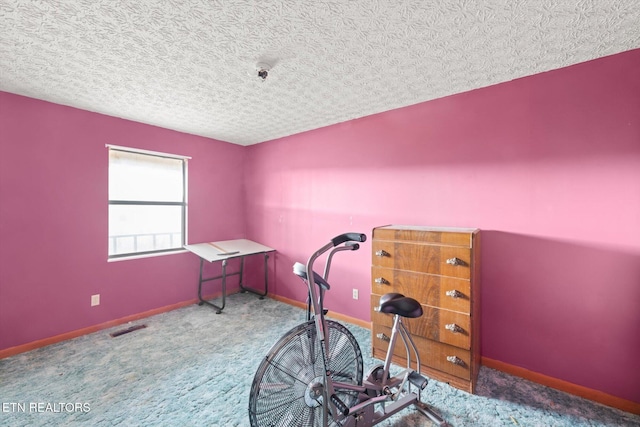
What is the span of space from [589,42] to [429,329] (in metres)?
2.23

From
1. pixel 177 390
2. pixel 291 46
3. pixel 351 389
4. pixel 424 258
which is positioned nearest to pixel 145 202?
pixel 177 390

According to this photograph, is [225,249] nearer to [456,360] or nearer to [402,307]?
[402,307]

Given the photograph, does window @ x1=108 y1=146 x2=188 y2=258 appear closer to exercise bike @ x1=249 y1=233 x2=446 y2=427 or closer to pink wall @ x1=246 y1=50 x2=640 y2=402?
pink wall @ x1=246 y1=50 x2=640 y2=402

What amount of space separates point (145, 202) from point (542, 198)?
423 cm

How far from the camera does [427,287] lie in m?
2.14

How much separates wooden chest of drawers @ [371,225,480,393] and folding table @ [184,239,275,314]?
1.99 metres

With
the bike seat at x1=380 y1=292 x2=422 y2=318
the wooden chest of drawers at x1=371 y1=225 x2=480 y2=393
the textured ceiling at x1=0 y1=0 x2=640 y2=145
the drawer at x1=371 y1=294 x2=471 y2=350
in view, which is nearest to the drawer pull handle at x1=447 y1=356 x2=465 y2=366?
the wooden chest of drawers at x1=371 y1=225 x2=480 y2=393

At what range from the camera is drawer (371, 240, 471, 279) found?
1981 mm

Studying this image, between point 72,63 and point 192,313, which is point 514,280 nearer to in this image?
point 192,313

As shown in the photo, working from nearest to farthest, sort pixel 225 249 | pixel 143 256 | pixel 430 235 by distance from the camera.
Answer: pixel 430 235, pixel 143 256, pixel 225 249

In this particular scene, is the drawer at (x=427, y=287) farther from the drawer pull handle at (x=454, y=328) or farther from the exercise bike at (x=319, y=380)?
the exercise bike at (x=319, y=380)

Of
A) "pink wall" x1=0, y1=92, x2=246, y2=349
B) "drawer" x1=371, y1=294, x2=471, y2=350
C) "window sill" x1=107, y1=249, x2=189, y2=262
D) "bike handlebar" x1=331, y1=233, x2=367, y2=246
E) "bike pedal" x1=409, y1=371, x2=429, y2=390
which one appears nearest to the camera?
"bike handlebar" x1=331, y1=233, x2=367, y2=246

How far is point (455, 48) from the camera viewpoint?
67.9 inches

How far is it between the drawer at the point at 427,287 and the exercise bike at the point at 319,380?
1.73ft
